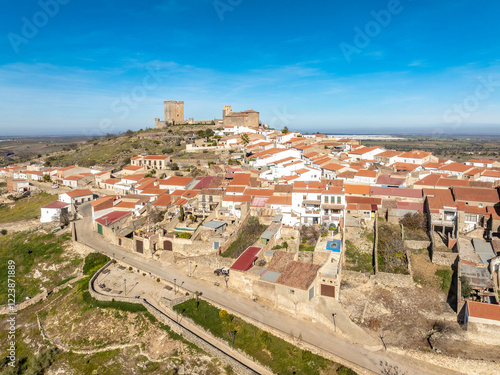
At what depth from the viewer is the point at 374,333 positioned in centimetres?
1775

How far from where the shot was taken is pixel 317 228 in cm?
2762

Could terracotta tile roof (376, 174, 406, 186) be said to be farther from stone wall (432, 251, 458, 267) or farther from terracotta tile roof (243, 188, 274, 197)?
terracotta tile roof (243, 188, 274, 197)

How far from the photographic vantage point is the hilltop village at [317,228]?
19.9 m

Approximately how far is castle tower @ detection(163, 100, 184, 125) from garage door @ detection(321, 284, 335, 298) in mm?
78624

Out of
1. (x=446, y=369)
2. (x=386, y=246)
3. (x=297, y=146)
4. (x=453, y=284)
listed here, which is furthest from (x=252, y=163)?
(x=446, y=369)

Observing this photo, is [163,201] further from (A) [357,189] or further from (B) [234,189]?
(A) [357,189]

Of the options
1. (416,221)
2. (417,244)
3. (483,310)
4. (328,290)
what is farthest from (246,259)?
(416,221)

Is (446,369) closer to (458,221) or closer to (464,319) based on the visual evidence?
(464,319)

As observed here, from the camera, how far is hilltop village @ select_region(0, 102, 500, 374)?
1989 cm

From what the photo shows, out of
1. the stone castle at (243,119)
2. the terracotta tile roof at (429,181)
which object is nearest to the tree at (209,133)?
the stone castle at (243,119)

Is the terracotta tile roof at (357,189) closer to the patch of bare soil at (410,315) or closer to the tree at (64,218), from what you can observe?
the patch of bare soil at (410,315)

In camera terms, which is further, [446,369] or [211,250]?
[211,250]

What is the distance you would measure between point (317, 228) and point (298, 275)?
27.6ft

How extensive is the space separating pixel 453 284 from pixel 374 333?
7.56 metres
